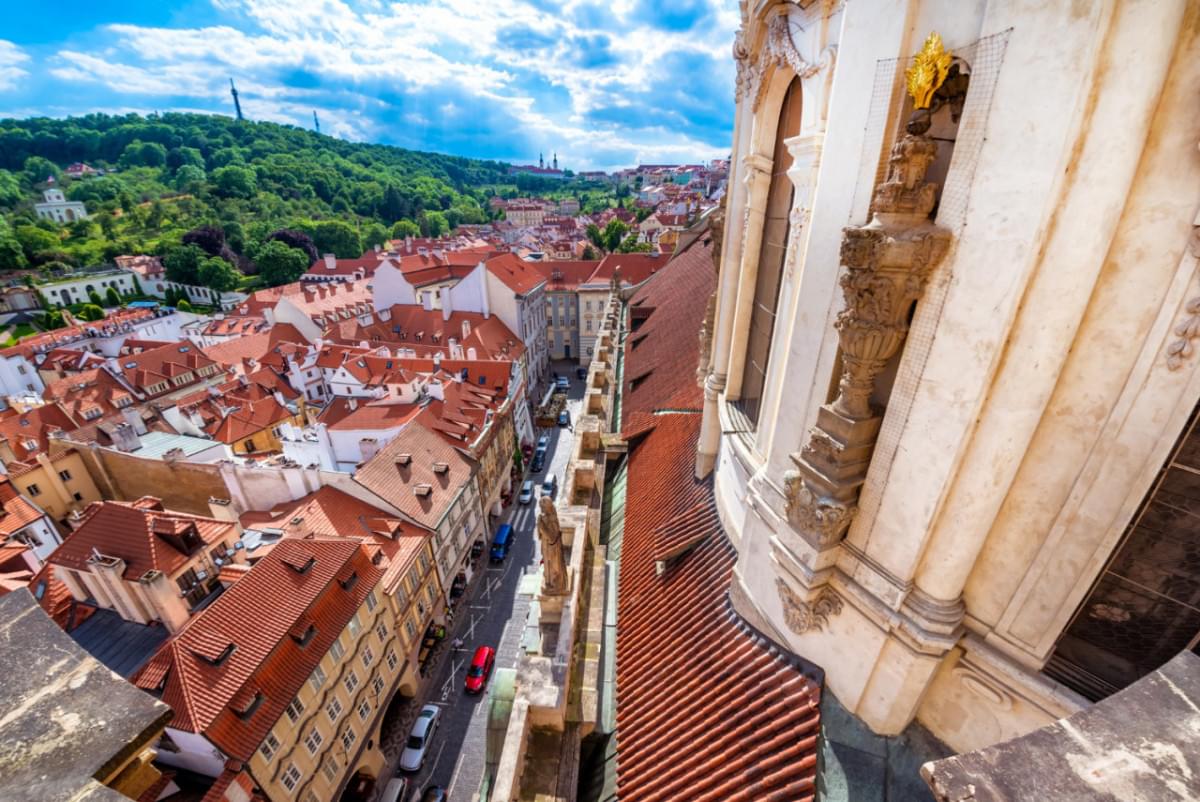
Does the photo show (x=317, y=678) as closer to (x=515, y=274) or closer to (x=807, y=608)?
(x=807, y=608)

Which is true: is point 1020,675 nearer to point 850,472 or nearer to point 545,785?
point 850,472

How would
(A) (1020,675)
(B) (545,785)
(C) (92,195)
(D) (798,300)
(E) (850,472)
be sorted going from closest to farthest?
(A) (1020,675), (E) (850,472), (D) (798,300), (B) (545,785), (C) (92,195)

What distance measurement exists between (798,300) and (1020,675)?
3471mm

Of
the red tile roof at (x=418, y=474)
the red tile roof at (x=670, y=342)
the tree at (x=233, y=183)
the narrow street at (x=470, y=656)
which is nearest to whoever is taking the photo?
the red tile roof at (x=670, y=342)

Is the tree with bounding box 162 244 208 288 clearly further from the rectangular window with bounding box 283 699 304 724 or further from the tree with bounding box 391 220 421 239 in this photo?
the rectangular window with bounding box 283 699 304 724

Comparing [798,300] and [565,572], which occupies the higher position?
[798,300]

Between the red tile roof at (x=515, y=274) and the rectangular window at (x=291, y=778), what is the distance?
118 feet

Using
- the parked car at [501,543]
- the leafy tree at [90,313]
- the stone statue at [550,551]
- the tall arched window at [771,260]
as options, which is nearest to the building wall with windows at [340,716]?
the parked car at [501,543]

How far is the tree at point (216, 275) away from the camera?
269 ft

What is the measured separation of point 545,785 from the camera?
6.09 m

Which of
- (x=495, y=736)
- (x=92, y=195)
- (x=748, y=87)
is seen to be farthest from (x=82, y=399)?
(x=92, y=195)

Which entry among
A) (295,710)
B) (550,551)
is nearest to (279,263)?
(295,710)

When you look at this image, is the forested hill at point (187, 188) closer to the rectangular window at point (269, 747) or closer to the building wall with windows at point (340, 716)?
the building wall with windows at point (340, 716)

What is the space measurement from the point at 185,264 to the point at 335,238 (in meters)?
29.1
